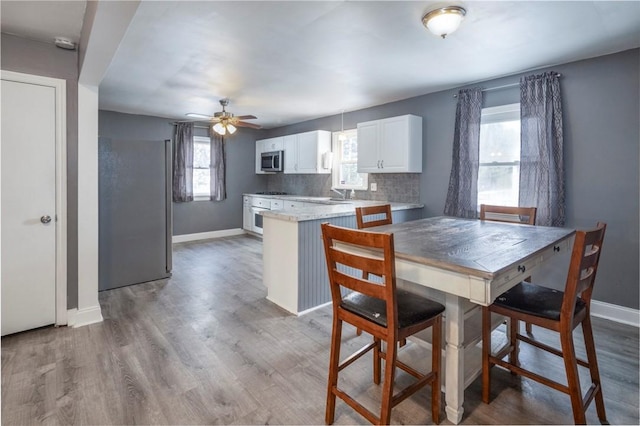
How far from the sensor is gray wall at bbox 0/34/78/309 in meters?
2.45

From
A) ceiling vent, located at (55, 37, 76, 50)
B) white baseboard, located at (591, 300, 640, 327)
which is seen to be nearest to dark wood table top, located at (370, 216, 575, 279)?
white baseboard, located at (591, 300, 640, 327)

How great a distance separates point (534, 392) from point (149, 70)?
13.8ft

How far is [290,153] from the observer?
628cm

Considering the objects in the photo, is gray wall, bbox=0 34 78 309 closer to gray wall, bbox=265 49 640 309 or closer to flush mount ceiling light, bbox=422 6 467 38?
flush mount ceiling light, bbox=422 6 467 38

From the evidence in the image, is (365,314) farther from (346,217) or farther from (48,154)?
(48,154)

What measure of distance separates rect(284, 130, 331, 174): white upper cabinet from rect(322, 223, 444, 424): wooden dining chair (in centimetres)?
406

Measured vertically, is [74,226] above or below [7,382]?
above

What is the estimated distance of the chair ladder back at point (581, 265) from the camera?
142cm

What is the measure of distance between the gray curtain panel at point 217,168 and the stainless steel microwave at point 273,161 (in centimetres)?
87

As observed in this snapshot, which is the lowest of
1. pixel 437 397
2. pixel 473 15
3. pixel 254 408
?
pixel 254 408

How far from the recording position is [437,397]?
65.2 inches

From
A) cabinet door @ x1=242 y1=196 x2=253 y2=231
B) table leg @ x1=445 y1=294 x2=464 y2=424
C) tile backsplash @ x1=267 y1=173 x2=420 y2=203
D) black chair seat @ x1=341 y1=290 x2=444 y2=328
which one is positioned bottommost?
table leg @ x1=445 y1=294 x2=464 y2=424

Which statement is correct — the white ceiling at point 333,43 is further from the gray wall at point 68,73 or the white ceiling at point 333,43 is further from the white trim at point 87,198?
the white trim at point 87,198

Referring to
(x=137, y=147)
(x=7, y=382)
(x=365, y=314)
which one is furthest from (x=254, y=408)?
(x=137, y=147)
